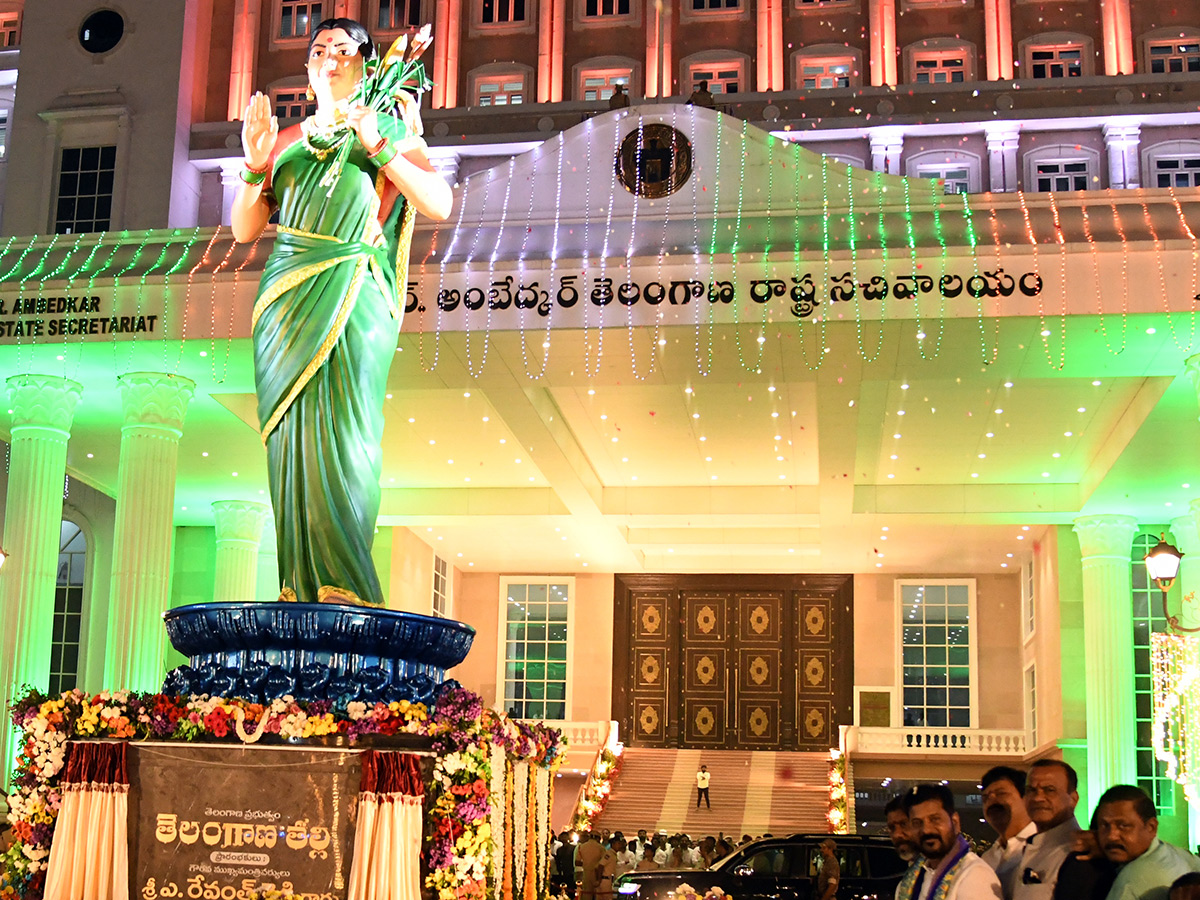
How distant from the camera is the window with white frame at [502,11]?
27.0m

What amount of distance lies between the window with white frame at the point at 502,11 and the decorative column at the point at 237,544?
33.2 ft

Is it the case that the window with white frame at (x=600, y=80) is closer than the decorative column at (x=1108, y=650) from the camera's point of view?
No

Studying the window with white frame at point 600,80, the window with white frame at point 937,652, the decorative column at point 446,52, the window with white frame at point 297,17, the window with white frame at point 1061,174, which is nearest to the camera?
the window with white frame at point 1061,174

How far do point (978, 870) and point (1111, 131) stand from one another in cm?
2186

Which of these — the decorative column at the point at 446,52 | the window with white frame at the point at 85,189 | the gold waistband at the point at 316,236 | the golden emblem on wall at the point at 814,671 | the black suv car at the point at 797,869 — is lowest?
the black suv car at the point at 797,869

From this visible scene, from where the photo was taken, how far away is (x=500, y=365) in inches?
635

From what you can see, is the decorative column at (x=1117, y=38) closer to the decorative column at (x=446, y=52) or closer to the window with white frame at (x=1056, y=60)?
the window with white frame at (x=1056, y=60)

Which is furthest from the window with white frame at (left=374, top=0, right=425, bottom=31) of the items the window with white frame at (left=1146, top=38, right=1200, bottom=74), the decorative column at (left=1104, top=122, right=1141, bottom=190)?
the window with white frame at (left=1146, top=38, right=1200, bottom=74)

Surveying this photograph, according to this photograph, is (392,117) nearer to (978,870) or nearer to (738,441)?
(978,870)

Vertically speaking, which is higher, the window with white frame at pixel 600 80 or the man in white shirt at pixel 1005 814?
the window with white frame at pixel 600 80

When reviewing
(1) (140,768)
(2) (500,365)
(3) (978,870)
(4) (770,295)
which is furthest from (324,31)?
(2) (500,365)

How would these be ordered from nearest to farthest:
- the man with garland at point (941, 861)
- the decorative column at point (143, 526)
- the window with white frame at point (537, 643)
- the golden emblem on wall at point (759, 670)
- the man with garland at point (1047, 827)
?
the man with garland at point (941, 861)
the man with garland at point (1047, 827)
the decorative column at point (143, 526)
the golden emblem on wall at point (759, 670)
the window with white frame at point (537, 643)

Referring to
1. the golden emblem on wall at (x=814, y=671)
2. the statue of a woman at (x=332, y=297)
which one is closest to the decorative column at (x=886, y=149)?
the golden emblem on wall at (x=814, y=671)

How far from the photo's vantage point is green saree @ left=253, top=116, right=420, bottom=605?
6.38m
